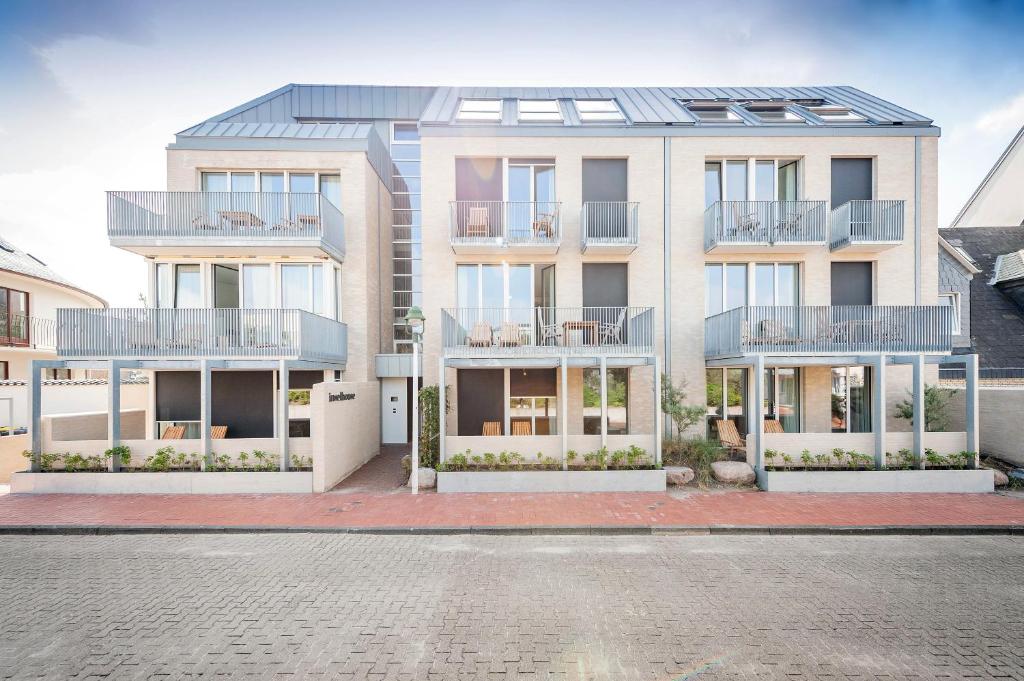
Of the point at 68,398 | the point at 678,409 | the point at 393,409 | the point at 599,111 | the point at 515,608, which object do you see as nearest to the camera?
the point at 515,608

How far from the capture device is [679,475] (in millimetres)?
9867

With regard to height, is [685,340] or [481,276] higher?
[481,276]

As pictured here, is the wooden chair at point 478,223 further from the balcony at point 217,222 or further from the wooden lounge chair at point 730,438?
the wooden lounge chair at point 730,438

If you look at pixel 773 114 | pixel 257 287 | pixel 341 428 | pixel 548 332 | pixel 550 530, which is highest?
pixel 773 114

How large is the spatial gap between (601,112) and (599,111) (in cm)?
16

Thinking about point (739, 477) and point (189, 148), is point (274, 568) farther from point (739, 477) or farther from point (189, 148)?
point (189, 148)

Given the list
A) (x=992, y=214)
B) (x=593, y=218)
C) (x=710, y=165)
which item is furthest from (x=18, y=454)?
(x=992, y=214)

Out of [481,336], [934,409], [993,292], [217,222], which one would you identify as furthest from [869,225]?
[217,222]

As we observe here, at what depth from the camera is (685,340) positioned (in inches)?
489

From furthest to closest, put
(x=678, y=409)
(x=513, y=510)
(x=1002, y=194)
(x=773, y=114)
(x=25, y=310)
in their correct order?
(x=1002, y=194) → (x=25, y=310) → (x=773, y=114) → (x=678, y=409) → (x=513, y=510)

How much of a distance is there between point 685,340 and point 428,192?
8794mm

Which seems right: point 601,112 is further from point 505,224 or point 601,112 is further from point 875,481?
point 875,481

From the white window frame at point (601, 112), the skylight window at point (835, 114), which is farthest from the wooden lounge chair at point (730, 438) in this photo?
the skylight window at point (835, 114)

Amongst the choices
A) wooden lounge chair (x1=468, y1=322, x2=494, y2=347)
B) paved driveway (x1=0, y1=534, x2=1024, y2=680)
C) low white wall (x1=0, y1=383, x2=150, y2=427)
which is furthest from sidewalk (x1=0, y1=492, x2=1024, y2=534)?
low white wall (x1=0, y1=383, x2=150, y2=427)
